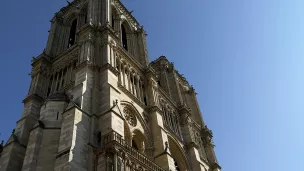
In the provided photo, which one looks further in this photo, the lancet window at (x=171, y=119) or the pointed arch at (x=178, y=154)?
the lancet window at (x=171, y=119)

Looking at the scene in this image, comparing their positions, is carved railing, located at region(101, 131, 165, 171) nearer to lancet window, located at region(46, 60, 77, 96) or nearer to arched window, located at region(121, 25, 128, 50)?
lancet window, located at region(46, 60, 77, 96)

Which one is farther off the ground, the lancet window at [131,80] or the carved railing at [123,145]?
the lancet window at [131,80]

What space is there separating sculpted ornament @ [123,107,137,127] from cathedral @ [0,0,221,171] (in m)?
0.09

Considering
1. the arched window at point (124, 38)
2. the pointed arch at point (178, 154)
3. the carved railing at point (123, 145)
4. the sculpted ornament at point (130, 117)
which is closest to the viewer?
the carved railing at point (123, 145)

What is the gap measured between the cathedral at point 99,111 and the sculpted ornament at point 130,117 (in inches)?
3.5

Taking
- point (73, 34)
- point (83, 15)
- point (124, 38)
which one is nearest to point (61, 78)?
point (73, 34)

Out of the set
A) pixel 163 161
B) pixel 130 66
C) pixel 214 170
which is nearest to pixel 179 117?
pixel 214 170

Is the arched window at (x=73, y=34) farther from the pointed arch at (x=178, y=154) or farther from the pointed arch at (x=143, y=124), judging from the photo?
the pointed arch at (x=178, y=154)

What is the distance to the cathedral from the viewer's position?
19.6 m

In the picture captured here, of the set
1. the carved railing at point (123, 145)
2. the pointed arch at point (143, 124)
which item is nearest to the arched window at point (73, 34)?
the pointed arch at point (143, 124)

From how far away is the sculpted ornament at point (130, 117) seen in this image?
2550 centimetres

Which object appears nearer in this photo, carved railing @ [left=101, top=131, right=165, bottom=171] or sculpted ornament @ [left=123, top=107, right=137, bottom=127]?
carved railing @ [left=101, top=131, right=165, bottom=171]

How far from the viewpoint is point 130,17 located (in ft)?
138

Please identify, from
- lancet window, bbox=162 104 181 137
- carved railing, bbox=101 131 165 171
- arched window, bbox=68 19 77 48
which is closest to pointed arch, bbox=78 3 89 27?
arched window, bbox=68 19 77 48
